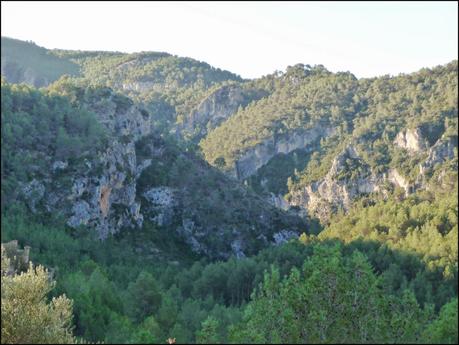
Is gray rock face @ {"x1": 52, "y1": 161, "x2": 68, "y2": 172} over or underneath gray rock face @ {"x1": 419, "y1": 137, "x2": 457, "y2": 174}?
underneath

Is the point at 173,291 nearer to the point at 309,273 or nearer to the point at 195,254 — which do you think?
the point at 195,254

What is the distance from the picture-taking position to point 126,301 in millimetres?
74875

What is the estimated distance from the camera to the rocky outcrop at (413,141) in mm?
187000

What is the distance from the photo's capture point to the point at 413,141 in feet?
631

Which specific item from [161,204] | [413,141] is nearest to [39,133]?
[161,204]

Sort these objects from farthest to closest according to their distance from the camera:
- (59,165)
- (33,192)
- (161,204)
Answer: (161,204) → (59,165) → (33,192)

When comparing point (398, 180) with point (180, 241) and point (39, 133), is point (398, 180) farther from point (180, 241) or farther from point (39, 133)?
point (39, 133)

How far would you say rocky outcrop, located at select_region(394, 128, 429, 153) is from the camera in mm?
187000

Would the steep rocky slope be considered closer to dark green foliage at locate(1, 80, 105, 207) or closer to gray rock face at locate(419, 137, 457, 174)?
dark green foliage at locate(1, 80, 105, 207)

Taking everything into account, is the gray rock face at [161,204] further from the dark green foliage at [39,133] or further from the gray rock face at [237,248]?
the dark green foliage at [39,133]

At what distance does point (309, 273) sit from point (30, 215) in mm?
106492

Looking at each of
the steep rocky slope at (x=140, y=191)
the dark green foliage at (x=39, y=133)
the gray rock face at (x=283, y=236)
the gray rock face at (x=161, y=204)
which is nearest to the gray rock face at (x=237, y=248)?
the steep rocky slope at (x=140, y=191)

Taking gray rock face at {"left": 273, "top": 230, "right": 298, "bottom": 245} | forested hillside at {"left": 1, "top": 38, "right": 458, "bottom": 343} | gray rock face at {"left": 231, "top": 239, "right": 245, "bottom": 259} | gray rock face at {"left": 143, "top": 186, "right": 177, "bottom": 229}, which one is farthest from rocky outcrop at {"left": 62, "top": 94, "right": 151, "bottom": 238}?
gray rock face at {"left": 273, "top": 230, "right": 298, "bottom": 245}

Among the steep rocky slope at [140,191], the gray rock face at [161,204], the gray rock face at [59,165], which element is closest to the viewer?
the steep rocky slope at [140,191]
